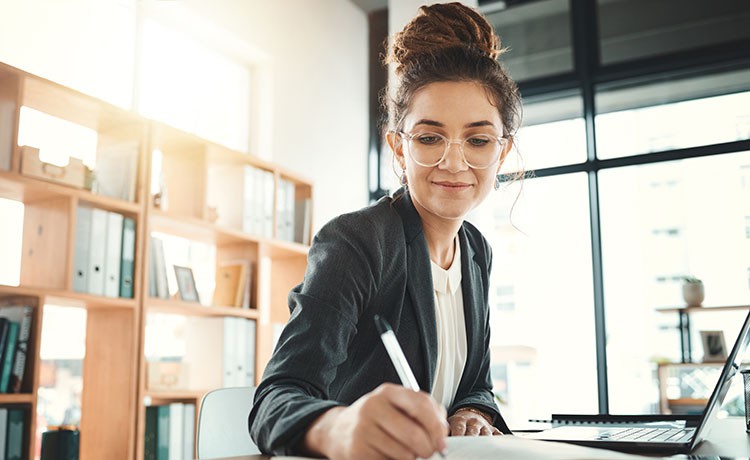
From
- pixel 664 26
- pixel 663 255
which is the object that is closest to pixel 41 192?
pixel 663 255

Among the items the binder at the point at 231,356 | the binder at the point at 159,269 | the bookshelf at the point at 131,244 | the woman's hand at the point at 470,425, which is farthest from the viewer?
the binder at the point at 231,356

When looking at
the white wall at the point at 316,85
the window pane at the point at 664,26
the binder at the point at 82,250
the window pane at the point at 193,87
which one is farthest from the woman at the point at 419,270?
the window pane at the point at 664,26

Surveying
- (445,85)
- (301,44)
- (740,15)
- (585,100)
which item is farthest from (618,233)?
(445,85)

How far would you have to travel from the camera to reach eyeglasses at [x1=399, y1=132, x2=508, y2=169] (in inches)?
46.3

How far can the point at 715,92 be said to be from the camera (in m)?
4.84

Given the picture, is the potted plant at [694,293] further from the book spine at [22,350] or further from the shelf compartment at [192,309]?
the book spine at [22,350]

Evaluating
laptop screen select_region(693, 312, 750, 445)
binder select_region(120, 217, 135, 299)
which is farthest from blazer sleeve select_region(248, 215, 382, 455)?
binder select_region(120, 217, 135, 299)

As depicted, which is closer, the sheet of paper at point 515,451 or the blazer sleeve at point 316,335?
the sheet of paper at point 515,451

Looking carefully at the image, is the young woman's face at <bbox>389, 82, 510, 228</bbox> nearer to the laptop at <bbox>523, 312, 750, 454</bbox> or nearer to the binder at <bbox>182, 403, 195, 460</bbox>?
the laptop at <bbox>523, 312, 750, 454</bbox>

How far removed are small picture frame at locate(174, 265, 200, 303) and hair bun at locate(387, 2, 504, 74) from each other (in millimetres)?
2272

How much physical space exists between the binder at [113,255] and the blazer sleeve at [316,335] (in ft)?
6.80

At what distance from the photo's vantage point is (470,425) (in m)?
1.13

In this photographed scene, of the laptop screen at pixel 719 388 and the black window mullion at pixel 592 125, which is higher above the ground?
the black window mullion at pixel 592 125

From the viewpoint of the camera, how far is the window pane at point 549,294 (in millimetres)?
4965
